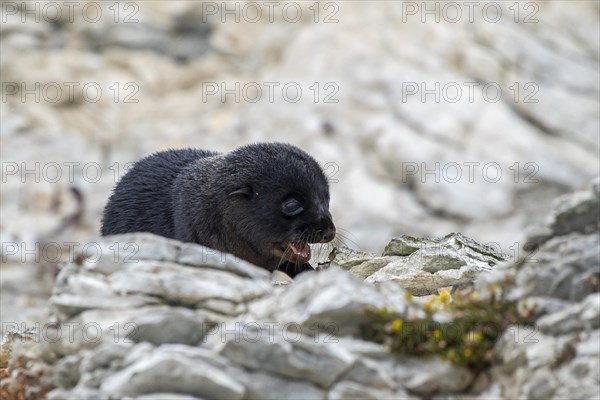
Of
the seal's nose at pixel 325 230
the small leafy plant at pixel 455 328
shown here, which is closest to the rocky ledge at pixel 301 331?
the small leafy plant at pixel 455 328

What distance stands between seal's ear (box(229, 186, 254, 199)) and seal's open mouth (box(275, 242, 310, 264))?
29.3 inches

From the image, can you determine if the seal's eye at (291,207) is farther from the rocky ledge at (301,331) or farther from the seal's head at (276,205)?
the rocky ledge at (301,331)

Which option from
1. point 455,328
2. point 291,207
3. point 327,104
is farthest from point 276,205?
point 327,104

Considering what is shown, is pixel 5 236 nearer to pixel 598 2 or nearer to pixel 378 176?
pixel 378 176

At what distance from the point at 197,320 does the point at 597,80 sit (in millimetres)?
35861

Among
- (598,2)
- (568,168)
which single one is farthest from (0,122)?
(598,2)

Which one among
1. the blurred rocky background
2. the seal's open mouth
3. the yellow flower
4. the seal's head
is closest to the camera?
the yellow flower

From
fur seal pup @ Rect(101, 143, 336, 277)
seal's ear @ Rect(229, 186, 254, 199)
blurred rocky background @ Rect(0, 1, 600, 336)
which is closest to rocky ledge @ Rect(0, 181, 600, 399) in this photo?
fur seal pup @ Rect(101, 143, 336, 277)

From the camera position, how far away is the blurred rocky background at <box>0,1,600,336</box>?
36969 mm


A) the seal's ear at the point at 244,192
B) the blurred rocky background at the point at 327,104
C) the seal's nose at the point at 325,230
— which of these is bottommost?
the blurred rocky background at the point at 327,104

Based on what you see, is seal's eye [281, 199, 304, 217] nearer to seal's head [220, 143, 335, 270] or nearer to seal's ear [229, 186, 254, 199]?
seal's head [220, 143, 335, 270]

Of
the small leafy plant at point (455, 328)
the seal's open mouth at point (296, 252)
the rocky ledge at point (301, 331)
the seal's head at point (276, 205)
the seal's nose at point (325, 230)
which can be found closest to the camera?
the rocky ledge at point (301, 331)

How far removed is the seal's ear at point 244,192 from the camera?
12.7 m

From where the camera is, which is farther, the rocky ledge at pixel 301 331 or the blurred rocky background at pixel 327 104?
the blurred rocky background at pixel 327 104
